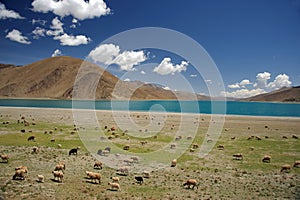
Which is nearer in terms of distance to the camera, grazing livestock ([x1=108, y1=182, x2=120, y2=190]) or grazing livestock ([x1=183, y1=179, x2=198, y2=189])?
grazing livestock ([x1=108, y1=182, x2=120, y2=190])

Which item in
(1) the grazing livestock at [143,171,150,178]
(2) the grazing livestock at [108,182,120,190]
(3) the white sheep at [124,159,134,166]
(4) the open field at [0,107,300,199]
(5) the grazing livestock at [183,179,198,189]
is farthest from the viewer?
(3) the white sheep at [124,159,134,166]

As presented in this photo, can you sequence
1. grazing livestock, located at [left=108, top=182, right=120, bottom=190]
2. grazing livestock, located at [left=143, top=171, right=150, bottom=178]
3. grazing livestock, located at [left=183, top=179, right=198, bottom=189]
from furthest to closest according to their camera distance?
1. grazing livestock, located at [left=143, top=171, right=150, bottom=178]
2. grazing livestock, located at [left=183, top=179, right=198, bottom=189]
3. grazing livestock, located at [left=108, top=182, right=120, bottom=190]

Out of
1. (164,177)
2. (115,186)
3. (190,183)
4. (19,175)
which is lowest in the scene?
(164,177)

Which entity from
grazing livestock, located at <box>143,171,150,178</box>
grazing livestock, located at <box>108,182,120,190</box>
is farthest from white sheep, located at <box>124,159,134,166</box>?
grazing livestock, located at <box>108,182,120,190</box>

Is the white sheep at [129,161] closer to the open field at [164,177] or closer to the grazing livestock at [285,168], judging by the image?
the open field at [164,177]

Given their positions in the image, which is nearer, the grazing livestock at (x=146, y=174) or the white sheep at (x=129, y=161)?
the grazing livestock at (x=146, y=174)

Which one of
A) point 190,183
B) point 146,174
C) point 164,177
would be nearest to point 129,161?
point 146,174

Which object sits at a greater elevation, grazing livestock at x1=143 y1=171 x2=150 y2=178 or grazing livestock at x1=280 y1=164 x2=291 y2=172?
grazing livestock at x1=280 y1=164 x2=291 y2=172

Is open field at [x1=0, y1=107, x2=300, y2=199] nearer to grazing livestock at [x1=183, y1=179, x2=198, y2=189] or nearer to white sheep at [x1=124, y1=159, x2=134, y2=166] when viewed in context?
grazing livestock at [x1=183, y1=179, x2=198, y2=189]

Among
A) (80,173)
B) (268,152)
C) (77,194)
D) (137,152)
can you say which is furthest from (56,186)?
(268,152)

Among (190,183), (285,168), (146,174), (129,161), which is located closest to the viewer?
(190,183)

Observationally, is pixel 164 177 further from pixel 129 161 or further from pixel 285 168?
pixel 285 168

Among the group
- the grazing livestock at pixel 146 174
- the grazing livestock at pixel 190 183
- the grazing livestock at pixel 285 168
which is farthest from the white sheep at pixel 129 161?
the grazing livestock at pixel 285 168

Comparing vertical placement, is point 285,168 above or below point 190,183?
above
